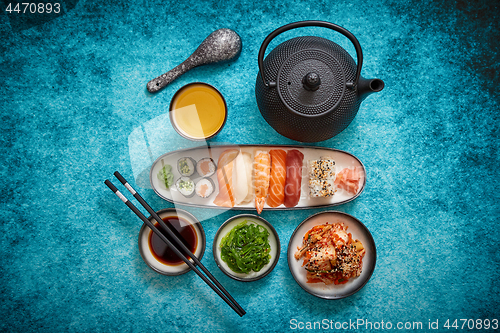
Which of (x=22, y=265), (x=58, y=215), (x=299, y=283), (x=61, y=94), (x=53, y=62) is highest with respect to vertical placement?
(x=53, y=62)

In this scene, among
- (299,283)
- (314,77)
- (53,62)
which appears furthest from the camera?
(53,62)

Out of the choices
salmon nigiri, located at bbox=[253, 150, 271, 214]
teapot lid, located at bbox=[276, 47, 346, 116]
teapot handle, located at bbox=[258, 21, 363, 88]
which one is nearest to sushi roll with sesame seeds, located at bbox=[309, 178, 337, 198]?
salmon nigiri, located at bbox=[253, 150, 271, 214]

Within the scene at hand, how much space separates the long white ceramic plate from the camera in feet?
6.06

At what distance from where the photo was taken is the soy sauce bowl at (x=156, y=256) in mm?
1854

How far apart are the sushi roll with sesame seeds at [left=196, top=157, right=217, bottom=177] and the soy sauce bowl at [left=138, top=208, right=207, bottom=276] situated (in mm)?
280

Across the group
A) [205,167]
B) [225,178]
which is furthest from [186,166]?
[225,178]

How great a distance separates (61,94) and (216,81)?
3.56ft

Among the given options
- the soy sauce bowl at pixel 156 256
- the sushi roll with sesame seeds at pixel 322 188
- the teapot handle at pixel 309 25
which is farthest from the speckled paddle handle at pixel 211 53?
the sushi roll with sesame seeds at pixel 322 188

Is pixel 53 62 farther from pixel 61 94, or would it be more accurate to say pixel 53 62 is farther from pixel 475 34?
pixel 475 34

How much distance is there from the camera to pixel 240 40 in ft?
6.19

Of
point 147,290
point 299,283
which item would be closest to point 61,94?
point 147,290

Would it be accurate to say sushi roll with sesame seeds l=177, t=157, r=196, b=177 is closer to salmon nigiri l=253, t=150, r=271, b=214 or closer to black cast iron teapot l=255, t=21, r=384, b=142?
salmon nigiri l=253, t=150, r=271, b=214

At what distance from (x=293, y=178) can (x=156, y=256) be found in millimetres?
1054

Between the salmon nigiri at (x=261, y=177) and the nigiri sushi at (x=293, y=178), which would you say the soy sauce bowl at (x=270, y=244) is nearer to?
the salmon nigiri at (x=261, y=177)
